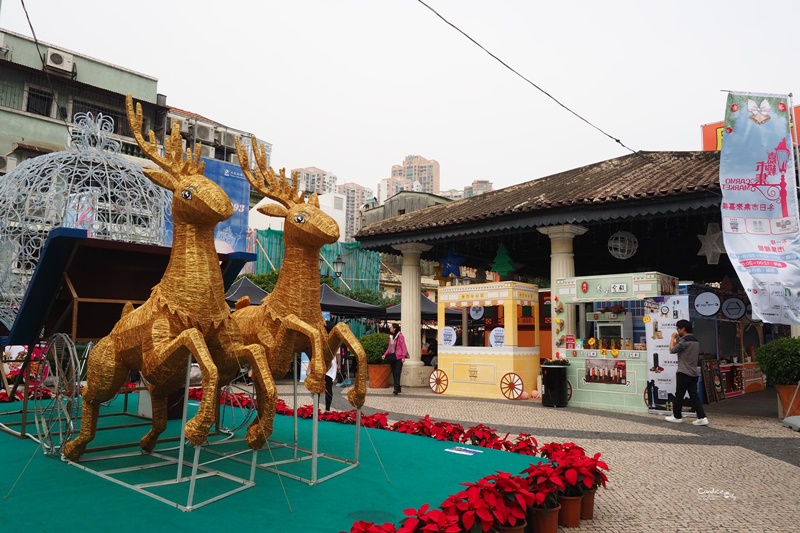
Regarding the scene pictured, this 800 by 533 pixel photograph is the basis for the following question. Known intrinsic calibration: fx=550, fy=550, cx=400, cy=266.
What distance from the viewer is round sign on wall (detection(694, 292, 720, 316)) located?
1145 centimetres

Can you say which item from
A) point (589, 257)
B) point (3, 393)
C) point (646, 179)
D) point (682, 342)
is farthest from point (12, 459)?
point (589, 257)

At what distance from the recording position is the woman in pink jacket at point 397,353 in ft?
45.9

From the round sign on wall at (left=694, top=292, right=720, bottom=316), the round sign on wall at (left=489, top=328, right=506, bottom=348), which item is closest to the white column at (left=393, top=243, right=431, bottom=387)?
the round sign on wall at (left=489, top=328, right=506, bottom=348)

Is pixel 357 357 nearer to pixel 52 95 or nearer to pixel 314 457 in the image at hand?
pixel 314 457

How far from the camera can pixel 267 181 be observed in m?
5.31

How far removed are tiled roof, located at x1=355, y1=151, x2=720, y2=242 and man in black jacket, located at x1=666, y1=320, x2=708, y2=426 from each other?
2.74m

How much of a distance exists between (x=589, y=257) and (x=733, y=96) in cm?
884

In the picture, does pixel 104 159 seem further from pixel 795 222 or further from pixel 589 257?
pixel 589 257

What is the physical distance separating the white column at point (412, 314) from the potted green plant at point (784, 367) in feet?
27.1

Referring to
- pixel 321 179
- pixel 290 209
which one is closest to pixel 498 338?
pixel 290 209

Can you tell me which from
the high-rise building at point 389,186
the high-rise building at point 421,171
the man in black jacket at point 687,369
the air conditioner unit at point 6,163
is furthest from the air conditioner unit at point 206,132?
the high-rise building at point 421,171

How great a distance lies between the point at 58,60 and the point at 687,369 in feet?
110

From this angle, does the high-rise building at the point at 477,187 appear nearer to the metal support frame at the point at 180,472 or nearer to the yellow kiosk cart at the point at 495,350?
the yellow kiosk cart at the point at 495,350

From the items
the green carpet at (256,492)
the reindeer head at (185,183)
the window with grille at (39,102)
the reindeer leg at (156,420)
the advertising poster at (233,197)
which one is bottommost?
the green carpet at (256,492)
